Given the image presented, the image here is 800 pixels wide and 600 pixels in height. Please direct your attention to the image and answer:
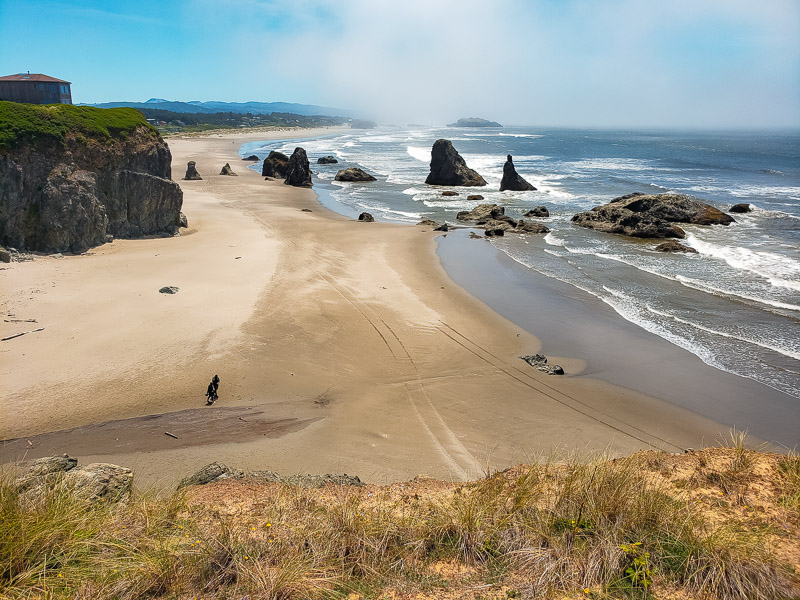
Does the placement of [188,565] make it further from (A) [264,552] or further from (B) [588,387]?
(B) [588,387]

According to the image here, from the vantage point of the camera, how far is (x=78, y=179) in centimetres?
1731

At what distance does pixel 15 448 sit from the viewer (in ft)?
25.7

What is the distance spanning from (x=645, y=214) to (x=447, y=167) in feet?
67.7

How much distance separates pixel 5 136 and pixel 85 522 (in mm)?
16952

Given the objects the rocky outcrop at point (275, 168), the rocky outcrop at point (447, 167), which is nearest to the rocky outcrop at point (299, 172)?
the rocky outcrop at point (275, 168)

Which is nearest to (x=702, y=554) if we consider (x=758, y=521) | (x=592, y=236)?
(x=758, y=521)

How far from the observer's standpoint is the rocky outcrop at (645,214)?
26859 millimetres

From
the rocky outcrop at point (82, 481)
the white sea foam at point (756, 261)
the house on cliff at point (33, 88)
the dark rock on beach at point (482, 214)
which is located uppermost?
the house on cliff at point (33, 88)

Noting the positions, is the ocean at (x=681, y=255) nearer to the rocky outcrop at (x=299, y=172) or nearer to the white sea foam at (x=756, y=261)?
the white sea foam at (x=756, y=261)

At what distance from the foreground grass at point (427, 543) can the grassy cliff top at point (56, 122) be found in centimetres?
1635

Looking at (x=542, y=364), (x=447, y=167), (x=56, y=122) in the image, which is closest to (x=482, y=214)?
(x=447, y=167)

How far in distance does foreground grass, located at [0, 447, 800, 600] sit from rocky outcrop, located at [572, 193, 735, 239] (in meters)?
23.4

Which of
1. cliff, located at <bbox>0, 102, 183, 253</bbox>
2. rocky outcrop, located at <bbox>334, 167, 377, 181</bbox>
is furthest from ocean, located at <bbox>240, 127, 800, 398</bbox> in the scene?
cliff, located at <bbox>0, 102, 183, 253</bbox>

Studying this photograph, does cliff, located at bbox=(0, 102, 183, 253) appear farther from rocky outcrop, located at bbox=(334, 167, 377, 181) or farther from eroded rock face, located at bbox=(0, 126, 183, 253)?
rocky outcrop, located at bbox=(334, 167, 377, 181)
